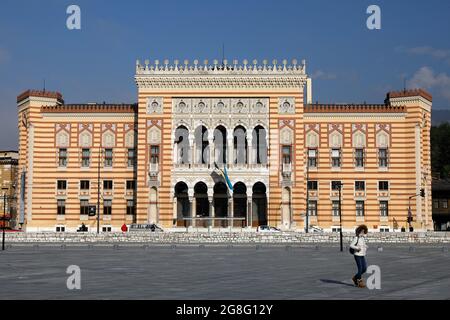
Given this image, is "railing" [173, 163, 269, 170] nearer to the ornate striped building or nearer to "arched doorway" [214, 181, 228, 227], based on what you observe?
the ornate striped building

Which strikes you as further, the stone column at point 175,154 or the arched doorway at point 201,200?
the arched doorway at point 201,200

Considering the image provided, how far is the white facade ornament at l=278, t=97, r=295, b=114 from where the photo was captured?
215 ft

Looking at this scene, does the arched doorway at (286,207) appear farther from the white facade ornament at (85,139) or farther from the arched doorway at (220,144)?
the white facade ornament at (85,139)

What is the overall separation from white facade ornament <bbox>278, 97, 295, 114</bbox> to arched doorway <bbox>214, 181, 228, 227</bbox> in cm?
905

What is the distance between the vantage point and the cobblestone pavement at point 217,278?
18.0 meters

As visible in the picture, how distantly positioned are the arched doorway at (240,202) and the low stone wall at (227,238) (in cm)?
1475

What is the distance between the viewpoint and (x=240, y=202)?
67500 millimetres

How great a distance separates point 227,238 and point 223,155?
Result: 58.2 feet

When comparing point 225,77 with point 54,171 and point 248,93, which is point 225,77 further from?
point 54,171

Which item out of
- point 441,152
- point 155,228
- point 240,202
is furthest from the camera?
point 441,152

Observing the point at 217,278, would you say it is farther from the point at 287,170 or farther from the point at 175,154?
the point at 175,154

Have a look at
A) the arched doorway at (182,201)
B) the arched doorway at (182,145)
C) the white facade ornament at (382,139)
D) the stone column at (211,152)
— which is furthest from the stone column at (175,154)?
the white facade ornament at (382,139)

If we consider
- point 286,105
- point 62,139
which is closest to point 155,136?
point 62,139

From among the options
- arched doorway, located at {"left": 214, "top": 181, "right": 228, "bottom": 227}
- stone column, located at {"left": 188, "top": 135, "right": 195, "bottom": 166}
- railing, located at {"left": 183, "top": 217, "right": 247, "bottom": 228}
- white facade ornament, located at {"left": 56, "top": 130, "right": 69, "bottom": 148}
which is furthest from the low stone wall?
white facade ornament, located at {"left": 56, "top": 130, "right": 69, "bottom": 148}
